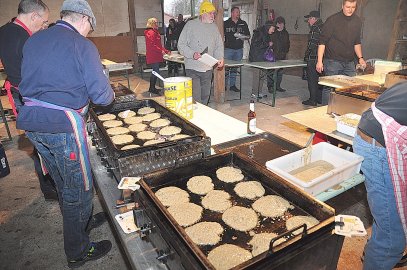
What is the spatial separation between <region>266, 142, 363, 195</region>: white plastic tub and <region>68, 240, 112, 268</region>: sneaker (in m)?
1.80

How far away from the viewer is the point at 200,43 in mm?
4750

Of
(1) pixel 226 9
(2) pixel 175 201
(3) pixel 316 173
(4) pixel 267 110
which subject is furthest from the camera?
(1) pixel 226 9

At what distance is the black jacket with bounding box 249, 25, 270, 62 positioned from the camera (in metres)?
7.86

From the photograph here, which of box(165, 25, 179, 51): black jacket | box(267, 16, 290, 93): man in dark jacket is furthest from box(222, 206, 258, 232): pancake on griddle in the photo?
box(165, 25, 179, 51): black jacket

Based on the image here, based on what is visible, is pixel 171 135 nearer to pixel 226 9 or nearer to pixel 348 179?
pixel 348 179

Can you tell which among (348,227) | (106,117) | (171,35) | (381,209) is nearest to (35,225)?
(106,117)

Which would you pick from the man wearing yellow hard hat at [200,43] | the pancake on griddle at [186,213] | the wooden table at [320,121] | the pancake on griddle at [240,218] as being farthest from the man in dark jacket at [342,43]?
the pancake on griddle at [186,213]

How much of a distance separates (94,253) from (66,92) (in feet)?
4.93

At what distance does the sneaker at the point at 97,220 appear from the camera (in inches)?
119

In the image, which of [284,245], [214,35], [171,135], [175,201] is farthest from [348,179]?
[214,35]

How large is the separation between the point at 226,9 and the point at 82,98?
45.7 ft

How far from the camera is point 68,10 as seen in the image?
74.9 inches

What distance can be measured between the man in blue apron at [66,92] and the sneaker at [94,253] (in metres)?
0.53

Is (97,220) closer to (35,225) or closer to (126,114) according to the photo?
(35,225)
